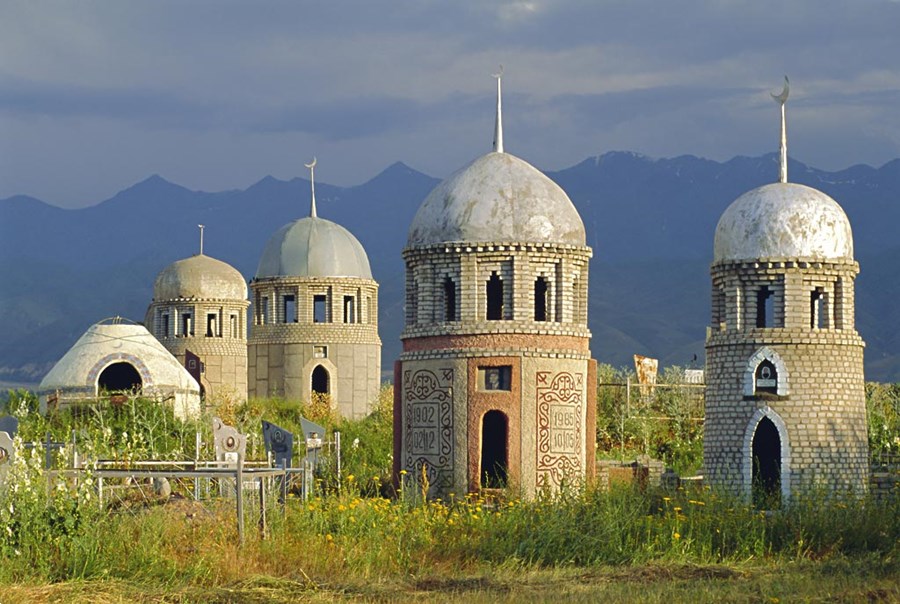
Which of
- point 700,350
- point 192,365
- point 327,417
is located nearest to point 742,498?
point 327,417

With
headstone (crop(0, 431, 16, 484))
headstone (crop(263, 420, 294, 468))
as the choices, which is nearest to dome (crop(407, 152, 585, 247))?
headstone (crop(263, 420, 294, 468))

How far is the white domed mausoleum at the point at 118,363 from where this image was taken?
4569cm

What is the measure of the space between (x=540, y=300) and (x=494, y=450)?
296cm

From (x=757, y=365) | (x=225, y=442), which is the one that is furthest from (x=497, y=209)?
(x=225, y=442)

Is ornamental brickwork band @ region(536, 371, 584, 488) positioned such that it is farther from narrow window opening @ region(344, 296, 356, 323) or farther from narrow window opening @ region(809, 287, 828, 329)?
narrow window opening @ region(344, 296, 356, 323)

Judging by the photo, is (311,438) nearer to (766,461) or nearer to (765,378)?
(766,461)

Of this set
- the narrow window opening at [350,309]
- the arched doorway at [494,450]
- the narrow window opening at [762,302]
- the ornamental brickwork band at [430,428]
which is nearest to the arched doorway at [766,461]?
the narrow window opening at [762,302]

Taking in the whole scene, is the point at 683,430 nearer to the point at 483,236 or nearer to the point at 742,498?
the point at 483,236

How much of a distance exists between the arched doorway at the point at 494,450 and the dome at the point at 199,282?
94.8 ft

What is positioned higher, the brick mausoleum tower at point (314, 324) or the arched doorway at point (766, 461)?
the brick mausoleum tower at point (314, 324)

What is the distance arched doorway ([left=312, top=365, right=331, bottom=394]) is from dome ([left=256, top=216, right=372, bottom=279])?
3.12 meters

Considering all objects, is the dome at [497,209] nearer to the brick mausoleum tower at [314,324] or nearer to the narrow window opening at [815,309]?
the narrow window opening at [815,309]

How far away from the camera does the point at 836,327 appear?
31484mm

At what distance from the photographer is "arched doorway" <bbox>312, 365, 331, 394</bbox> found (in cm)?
5844
